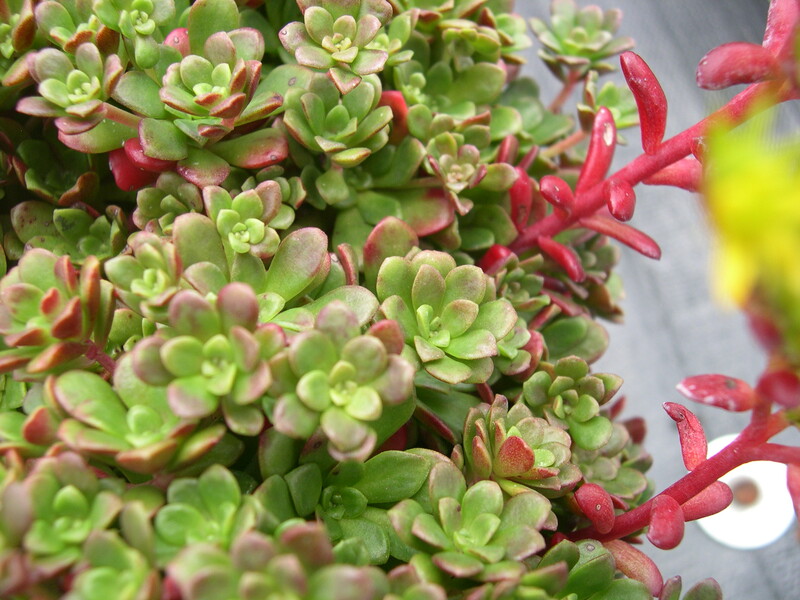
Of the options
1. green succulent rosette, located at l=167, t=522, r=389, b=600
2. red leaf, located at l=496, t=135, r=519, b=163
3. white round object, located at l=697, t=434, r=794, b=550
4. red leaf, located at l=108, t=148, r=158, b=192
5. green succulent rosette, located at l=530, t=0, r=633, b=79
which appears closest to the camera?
green succulent rosette, located at l=167, t=522, r=389, b=600

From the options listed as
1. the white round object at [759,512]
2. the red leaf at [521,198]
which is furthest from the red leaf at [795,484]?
the white round object at [759,512]

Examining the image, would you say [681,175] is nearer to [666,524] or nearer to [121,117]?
[666,524]

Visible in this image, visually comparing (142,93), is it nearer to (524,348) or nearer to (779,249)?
(524,348)

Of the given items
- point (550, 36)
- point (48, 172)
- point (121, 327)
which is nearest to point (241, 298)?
point (121, 327)

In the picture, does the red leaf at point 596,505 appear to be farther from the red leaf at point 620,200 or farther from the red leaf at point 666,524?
the red leaf at point 620,200

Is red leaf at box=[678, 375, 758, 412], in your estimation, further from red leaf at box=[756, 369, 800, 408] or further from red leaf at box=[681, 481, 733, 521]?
red leaf at box=[681, 481, 733, 521]

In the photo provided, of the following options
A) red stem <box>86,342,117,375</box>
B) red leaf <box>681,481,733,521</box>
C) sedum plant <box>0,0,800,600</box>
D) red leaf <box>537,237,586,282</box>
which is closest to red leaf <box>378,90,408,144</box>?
sedum plant <box>0,0,800,600</box>
